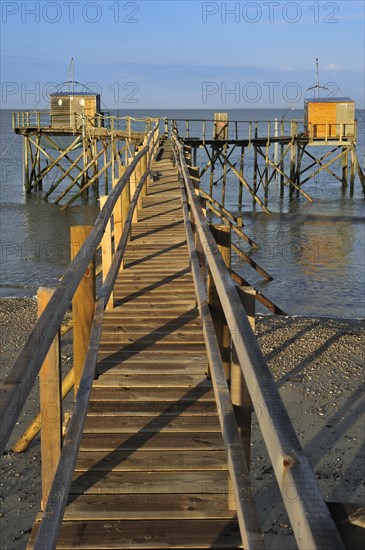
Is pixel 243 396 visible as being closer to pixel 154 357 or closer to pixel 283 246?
pixel 154 357

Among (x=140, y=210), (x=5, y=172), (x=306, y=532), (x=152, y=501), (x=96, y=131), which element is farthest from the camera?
(x=5, y=172)

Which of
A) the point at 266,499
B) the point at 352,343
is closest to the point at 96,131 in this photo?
the point at 352,343

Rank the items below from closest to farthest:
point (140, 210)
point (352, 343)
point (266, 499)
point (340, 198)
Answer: point (266, 499) < point (352, 343) < point (140, 210) < point (340, 198)

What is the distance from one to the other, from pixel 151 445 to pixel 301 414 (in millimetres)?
4244

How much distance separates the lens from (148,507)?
3.15 meters

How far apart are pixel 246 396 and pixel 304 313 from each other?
1133cm

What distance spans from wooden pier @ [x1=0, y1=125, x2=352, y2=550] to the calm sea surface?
937 cm

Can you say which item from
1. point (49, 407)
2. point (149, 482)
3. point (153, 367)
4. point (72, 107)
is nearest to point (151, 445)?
point (149, 482)

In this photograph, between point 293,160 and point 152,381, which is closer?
point 152,381

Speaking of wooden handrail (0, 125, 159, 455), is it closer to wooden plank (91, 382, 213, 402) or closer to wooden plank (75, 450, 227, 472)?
wooden plank (75, 450, 227, 472)

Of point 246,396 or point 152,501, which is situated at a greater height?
point 246,396

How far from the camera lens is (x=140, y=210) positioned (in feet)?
38.1

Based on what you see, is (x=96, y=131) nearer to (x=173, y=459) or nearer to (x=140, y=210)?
(x=140, y=210)

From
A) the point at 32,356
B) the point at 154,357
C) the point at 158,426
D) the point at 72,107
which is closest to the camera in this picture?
the point at 32,356
